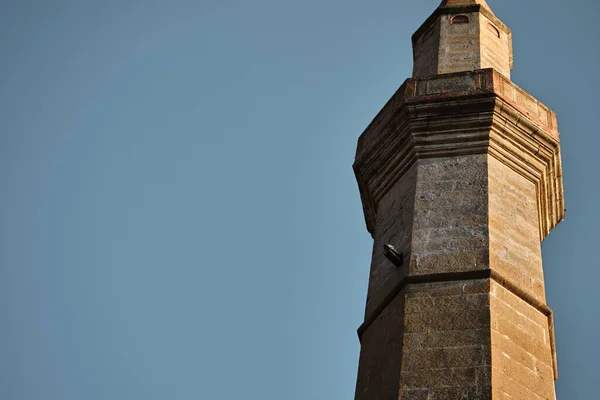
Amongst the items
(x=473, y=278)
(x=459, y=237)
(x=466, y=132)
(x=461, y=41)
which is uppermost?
(x=461, y=41)

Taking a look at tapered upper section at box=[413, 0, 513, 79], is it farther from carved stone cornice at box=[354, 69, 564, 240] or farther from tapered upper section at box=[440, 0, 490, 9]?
carved stone cornice at box=[354, 69, 564, 240]

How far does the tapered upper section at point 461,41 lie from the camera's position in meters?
9.18

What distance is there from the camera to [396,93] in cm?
849

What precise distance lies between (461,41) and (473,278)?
344cm

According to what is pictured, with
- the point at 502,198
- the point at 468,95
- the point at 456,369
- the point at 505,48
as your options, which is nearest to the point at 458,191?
the point at 502,198

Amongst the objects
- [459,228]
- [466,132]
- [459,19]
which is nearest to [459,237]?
[459,228]

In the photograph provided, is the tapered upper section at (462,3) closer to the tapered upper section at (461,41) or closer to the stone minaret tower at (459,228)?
the tapered upper section at (461,41)

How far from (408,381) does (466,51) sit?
411 centimetres

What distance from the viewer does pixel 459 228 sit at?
705 cm

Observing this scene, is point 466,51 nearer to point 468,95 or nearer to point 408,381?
point 468,95

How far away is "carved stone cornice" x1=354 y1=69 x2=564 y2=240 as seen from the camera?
7926 mm

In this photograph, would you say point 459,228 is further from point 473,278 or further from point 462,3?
point 462,3

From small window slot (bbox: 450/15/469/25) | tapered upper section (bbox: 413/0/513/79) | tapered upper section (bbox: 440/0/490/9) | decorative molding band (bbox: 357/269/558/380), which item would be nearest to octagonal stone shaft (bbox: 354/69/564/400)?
decorative molding band (bbox: 357/269/558/380)

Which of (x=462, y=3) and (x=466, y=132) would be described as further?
(x=462, y=3)
